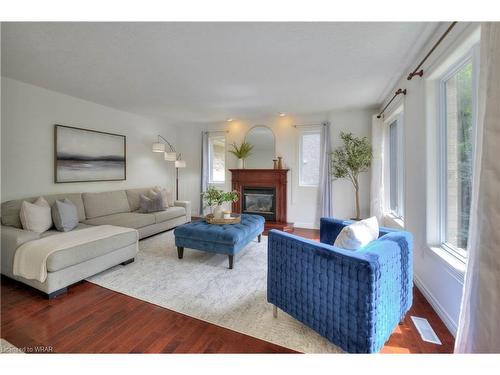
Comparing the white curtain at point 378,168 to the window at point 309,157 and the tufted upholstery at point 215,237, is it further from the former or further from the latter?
the tufted upholstery at point 215,237

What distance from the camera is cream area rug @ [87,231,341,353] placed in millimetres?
1621

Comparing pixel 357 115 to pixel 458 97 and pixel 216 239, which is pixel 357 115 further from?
pixel 216 239

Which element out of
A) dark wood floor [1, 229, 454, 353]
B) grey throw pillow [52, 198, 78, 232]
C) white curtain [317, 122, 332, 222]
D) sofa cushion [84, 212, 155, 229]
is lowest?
dark wood floor [1, 229, 454, 353]

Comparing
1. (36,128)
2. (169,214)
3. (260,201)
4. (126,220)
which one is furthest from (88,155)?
(260,201)

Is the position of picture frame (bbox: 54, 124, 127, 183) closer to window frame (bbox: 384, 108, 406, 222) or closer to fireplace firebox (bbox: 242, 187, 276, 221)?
fireplace firebox (bbox: 242, 187, 276, 221)

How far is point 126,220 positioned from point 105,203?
26.5 inches

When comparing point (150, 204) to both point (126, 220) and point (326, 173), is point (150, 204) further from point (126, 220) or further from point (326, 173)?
point (326, 173)

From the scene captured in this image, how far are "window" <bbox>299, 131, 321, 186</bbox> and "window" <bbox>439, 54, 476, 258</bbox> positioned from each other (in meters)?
2.71

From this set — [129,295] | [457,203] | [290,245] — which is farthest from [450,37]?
[129,295]

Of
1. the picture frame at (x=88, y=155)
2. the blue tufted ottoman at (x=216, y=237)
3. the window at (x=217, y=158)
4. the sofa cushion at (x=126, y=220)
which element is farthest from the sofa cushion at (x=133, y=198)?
the blue tufted ottoman at (x=216, y=237)

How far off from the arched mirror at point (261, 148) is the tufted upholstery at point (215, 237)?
230cm

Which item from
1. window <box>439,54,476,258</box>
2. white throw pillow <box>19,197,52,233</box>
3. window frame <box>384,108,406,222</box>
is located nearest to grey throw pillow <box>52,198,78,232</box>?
white throw pillow <box>19,197,52,233</box>

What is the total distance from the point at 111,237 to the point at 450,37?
11.9 ft
